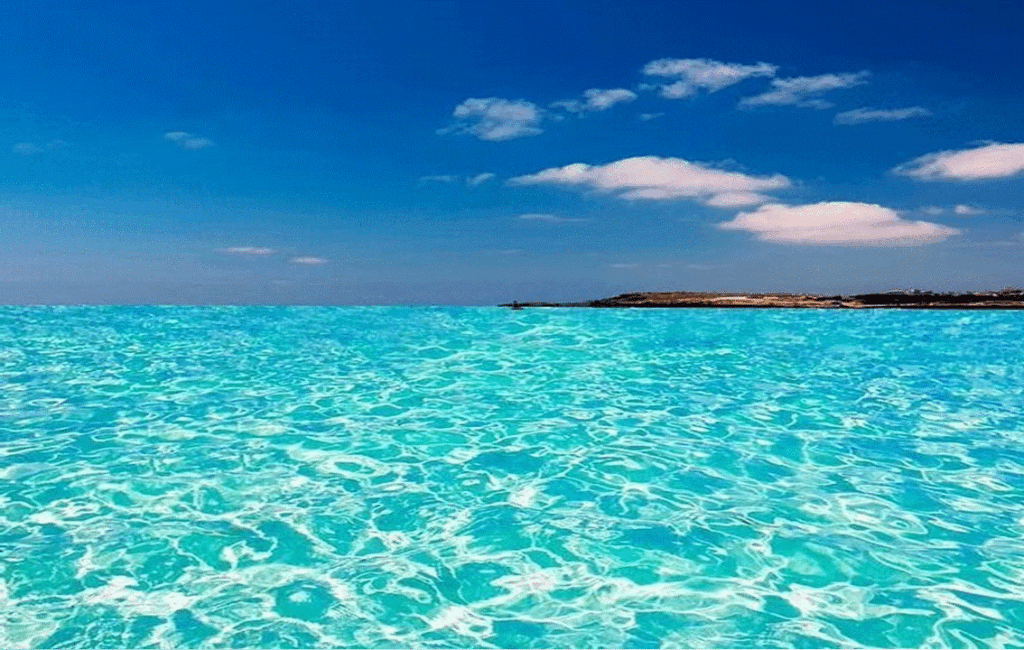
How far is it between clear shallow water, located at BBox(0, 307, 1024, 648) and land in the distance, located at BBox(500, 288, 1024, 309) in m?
22.1

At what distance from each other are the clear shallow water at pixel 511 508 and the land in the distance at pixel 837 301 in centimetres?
2213

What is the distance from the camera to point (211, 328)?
2628 centimetres

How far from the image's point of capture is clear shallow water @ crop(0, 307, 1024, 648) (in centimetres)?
471

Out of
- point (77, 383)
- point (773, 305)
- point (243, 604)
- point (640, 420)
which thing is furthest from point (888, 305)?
point (243, 604)

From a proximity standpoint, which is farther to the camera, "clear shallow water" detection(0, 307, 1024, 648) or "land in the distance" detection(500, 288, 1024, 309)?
"land in the distance" detection(500, 288, 1024, 309)

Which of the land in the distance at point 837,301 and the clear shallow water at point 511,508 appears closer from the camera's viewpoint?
the clear shallow water at point 511,508

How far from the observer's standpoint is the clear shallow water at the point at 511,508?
4.71 metres

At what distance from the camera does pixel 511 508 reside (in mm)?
6816

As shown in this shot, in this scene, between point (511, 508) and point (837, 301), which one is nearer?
point (511, 508)

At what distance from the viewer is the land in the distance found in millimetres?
35062

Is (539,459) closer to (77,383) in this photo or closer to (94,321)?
(77,383)

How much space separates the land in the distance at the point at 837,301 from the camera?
35.1 metres

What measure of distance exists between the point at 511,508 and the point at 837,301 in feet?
116

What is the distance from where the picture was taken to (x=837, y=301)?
37531mm
